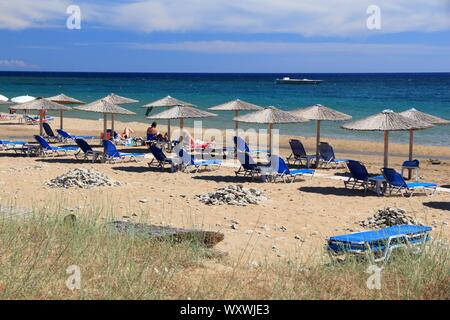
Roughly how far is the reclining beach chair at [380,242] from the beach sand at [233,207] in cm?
26

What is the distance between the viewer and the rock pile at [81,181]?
37.9ft

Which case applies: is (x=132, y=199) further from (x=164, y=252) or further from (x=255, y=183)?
(x=164, y=252)

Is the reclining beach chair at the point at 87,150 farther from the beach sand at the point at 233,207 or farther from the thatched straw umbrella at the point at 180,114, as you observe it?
the thatched straw umbrella at the point at 180,114

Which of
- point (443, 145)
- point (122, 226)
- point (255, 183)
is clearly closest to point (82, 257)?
point (122, 226)

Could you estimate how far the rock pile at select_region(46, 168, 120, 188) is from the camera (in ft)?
37.9

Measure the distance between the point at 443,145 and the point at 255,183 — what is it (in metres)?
11.7

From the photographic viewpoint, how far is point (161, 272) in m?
5.22

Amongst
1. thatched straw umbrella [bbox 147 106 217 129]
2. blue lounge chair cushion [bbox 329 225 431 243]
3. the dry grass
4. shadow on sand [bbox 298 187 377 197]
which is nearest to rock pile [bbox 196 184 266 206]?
shadow on sand [bbox 298 187 377 197]

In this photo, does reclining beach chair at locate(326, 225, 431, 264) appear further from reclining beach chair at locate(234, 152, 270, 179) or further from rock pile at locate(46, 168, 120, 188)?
reclining beach chair at locate(234, 152, 270, 179)

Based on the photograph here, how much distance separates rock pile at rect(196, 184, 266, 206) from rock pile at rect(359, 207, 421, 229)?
195cm

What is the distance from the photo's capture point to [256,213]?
9891 mm

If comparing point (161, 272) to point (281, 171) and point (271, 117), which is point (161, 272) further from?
point (271, 117)

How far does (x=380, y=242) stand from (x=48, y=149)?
37.0ft

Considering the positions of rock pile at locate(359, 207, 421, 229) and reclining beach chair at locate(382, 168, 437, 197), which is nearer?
rock pile at locate(359, 207, 421, 229)
